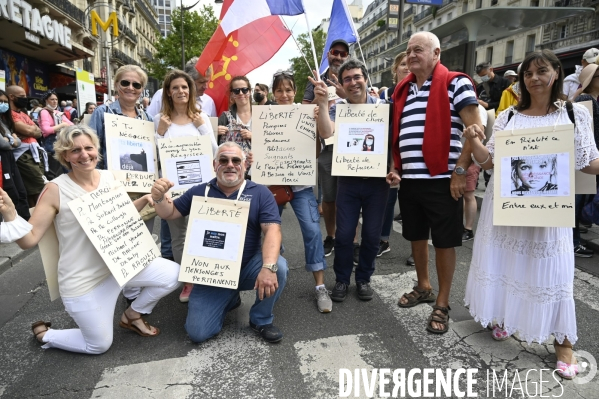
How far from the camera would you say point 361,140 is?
10.4 feet

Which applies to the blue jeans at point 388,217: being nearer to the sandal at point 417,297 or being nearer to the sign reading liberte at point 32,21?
the sandal at point 417,297

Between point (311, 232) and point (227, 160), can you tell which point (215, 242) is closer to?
point (227, 160)

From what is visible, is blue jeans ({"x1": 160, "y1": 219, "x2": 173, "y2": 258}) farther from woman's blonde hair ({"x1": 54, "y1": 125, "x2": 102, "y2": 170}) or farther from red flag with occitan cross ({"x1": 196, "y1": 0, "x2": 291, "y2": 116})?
red flag with occitan cross ({"x1": 196, "y1": 0, "x2": 291, "y2": 116})

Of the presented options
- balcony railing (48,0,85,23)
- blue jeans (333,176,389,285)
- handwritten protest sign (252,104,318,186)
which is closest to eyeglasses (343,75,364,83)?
handwritten protest sign (252,104,318,186)

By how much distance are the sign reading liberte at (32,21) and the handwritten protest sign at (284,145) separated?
14.7 metres

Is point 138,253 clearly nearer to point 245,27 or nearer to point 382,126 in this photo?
point 382,126

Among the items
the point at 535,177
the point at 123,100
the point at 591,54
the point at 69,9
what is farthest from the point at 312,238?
the point at 69,9

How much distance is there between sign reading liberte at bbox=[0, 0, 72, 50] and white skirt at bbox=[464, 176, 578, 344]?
16596 millimetres

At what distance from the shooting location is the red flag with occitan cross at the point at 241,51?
3.97 m

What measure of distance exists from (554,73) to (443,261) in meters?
1.43

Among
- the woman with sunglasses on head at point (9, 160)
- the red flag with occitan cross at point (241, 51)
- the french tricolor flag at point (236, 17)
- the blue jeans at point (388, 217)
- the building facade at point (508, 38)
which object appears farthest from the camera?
the building facade at point (508, 38)

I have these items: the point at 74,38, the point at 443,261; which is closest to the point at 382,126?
the point at 443,261

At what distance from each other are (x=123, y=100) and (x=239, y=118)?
978 millimetres

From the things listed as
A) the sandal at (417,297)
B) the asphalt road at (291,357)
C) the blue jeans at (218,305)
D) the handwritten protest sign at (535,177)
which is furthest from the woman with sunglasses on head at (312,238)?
the handwritten protest sign at (535,177)
